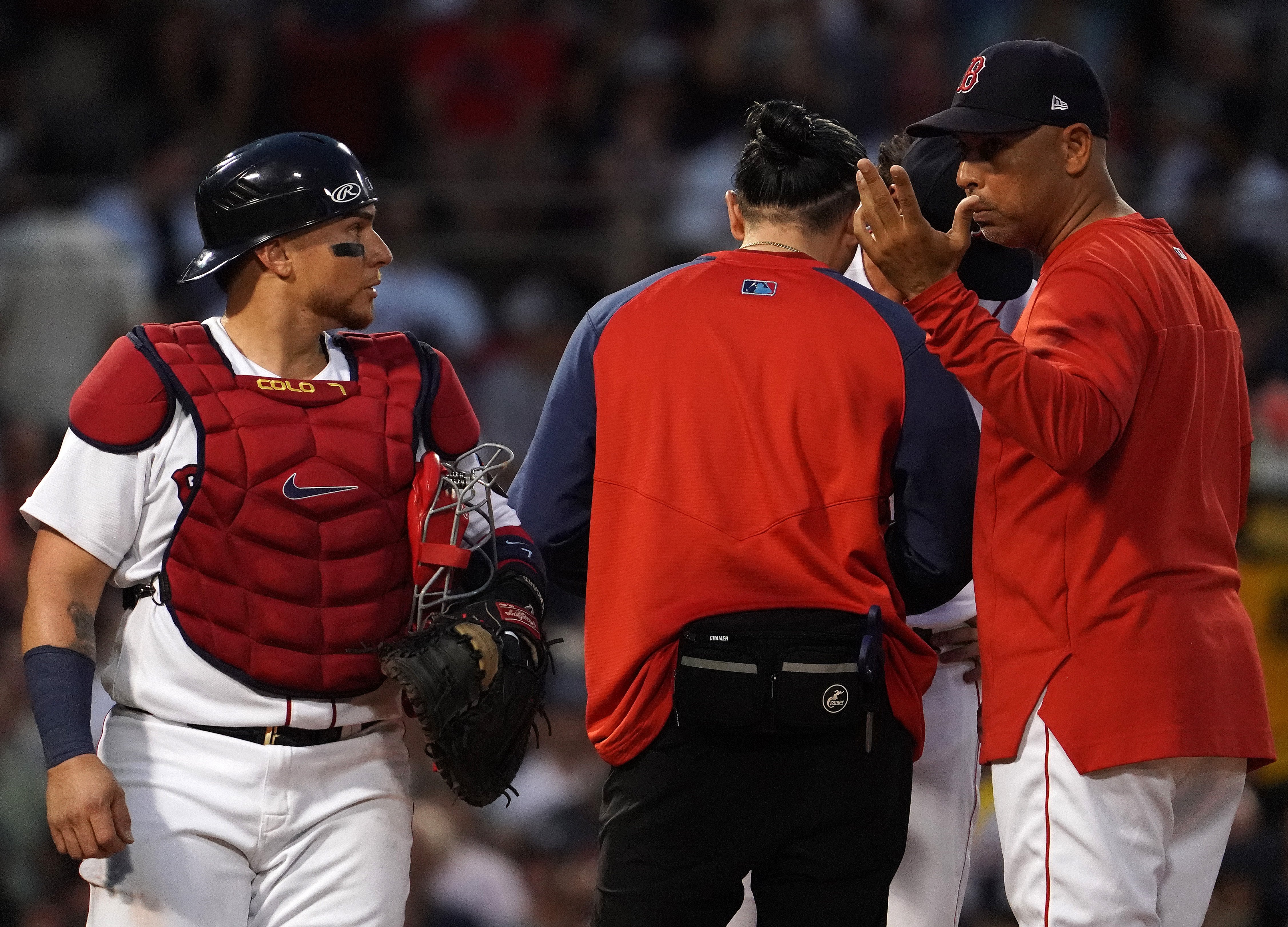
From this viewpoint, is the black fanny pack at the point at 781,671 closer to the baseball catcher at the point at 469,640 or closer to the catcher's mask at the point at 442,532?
the baseball catcher at the point at 469,640

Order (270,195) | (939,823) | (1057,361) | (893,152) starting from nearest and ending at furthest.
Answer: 1. (1057,361)
2. (270,195)
3. (939,823)
4. (893,152)

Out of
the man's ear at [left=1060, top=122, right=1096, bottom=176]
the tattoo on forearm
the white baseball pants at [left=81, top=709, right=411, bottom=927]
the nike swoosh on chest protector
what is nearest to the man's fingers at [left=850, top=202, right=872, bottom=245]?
the man's ear at [left=1060, top=122, right=1096, bottom=176]

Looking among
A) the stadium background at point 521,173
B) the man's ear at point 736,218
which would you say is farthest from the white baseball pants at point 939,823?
the stadium background at point 521,173

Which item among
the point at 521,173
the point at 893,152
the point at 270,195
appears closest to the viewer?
the point at 270,195

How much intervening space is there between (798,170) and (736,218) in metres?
0.18

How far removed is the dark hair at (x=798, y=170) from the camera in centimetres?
313

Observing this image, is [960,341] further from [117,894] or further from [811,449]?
[117,894]

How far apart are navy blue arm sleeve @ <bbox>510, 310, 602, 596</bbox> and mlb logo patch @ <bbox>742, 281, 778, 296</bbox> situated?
1.03 ft

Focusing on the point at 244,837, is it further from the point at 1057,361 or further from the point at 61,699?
the point at 1057,361

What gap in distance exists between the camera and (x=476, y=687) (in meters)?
2.93

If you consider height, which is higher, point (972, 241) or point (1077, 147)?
point (1077, 147)

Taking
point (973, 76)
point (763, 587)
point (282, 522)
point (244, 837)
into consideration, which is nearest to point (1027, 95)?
point (973, 76)

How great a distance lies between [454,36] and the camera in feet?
28.4

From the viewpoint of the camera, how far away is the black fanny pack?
2848 millimetres
